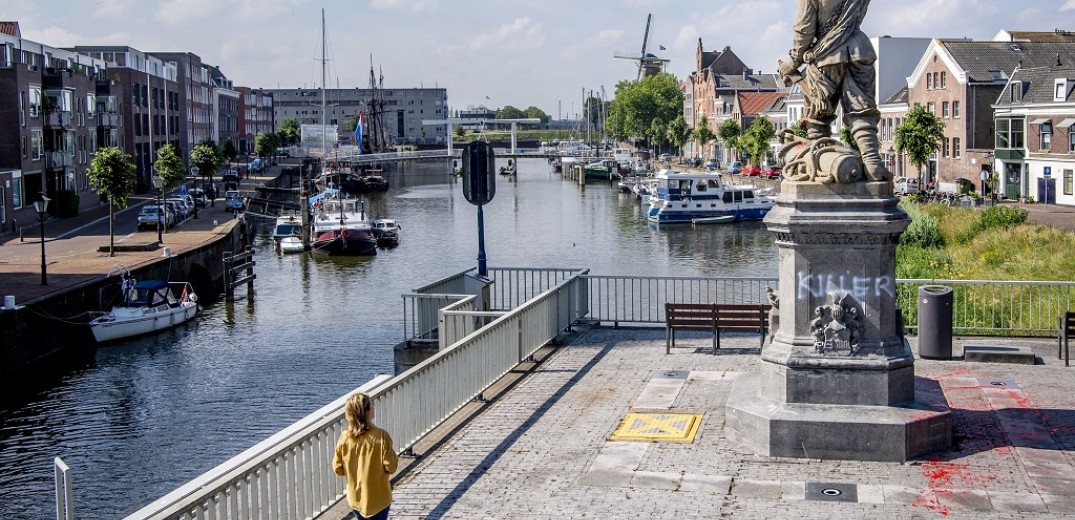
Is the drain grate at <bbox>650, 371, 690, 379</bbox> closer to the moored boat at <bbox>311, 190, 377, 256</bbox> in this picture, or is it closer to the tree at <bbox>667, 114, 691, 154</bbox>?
the moored boat at <bbox>311, 190, 377, 256</bbox>

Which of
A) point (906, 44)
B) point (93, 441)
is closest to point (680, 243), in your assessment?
point (906, 44)

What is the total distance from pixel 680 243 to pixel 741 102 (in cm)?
6519

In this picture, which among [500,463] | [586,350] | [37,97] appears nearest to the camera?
[500,463]

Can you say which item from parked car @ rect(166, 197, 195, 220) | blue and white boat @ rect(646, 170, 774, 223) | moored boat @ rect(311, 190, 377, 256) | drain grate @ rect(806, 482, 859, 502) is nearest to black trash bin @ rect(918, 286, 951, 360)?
drain grate @ rect(806, 482, 859, 502)

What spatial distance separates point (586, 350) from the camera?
19828 mm

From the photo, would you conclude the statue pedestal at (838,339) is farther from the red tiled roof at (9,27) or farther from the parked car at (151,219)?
the red tiled roof at (9,27)

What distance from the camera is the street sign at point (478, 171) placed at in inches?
870

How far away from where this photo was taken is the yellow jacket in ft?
31.7

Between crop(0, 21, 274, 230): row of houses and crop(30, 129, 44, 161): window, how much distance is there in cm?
5

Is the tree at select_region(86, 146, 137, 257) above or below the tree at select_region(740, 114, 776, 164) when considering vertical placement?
below

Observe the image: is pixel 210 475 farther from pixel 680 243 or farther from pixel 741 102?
pixel 741 102

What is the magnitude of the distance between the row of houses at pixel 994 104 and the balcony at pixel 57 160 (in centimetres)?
4268

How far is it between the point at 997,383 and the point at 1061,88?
161ft

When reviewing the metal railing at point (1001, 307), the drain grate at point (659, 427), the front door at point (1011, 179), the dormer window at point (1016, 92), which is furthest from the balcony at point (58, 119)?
the drain grate at point (659, 427)
